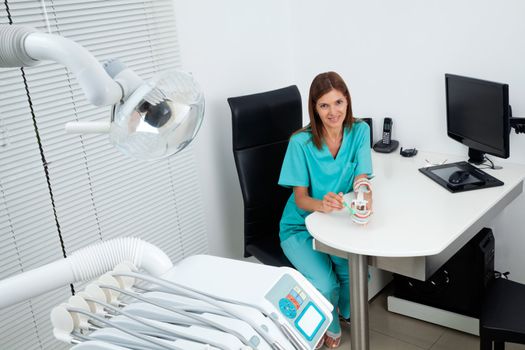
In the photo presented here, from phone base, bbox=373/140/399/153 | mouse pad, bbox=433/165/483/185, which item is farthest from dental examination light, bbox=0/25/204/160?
phone base, bbox=373/140/399/153

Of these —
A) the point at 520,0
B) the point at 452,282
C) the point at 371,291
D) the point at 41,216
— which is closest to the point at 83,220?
the point at 41,216

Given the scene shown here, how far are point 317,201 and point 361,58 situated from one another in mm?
1022

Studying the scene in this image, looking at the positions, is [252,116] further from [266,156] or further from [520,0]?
[520,0]

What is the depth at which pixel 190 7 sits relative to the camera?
246cm

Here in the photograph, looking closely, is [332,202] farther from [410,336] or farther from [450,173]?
[410,336]

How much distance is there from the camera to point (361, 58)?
9.05ft

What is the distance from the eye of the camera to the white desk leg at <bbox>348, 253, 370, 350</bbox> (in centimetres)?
192

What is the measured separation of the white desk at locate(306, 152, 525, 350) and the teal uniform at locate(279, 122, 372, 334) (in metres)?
0.14

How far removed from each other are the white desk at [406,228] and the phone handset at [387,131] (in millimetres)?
450

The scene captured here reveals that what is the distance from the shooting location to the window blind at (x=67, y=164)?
186cm

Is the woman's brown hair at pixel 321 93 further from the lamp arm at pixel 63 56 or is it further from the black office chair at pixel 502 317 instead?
the lamp arm at pixel 63 56

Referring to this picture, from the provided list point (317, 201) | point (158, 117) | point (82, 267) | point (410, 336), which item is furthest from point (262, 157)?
point (158, 117)

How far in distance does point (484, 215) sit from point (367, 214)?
19.8 inches

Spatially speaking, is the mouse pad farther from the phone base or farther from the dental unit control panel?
the dental unit control panel
